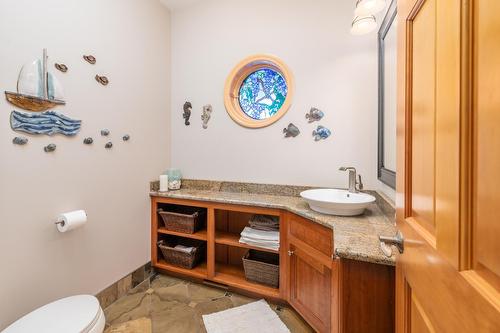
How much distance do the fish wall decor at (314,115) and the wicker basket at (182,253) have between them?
153 cm

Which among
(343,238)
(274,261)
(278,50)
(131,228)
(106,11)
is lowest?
(274,261)

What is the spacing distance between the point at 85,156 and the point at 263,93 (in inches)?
62.5

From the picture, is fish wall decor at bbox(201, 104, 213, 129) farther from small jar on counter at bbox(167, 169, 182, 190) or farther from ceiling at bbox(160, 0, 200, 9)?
ceiling at bbox(160, 0, 200, 9)

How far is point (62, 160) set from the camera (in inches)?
58.7

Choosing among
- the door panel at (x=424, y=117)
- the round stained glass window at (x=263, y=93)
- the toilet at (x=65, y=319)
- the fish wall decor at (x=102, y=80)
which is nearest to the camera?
the door panel at (x=424, y=117)

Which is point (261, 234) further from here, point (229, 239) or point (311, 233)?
point (311, 233)

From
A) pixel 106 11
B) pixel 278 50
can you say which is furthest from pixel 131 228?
pixel 278 50

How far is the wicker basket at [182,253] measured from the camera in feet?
6.85

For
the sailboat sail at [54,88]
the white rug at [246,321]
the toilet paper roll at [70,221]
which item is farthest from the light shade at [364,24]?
the toilet paper roll at [70,221]

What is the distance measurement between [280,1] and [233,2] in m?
0.47

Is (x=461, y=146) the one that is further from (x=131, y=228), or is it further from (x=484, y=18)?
(x=131, y=228)

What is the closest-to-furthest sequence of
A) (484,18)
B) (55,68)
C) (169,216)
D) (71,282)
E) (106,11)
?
(484,18) → (55,68) → (71,282) → (106,11) → (169,216)

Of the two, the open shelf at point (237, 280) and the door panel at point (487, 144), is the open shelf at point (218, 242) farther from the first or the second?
the door panel at point (487, 144)

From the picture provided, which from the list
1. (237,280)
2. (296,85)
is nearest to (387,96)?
(296,85)
